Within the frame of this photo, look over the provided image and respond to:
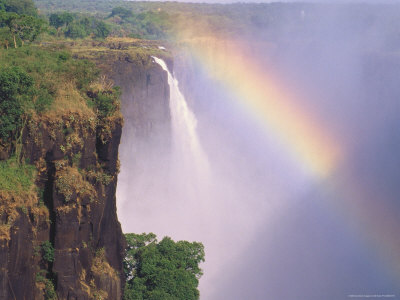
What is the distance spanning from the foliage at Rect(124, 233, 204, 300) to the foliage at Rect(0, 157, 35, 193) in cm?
712

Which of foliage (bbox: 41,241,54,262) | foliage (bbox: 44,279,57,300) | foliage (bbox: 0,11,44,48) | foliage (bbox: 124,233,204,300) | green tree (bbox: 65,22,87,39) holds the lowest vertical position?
foliage (bbox: 44,279,57,300)

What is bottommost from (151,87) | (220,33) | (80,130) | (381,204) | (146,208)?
(80,130)

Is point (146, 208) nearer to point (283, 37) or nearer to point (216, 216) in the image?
point (216, 216)

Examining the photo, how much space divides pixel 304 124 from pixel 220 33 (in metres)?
29.8

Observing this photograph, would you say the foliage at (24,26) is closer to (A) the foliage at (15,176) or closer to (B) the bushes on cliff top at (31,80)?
(B) the bushes on cliff top at (31,80)

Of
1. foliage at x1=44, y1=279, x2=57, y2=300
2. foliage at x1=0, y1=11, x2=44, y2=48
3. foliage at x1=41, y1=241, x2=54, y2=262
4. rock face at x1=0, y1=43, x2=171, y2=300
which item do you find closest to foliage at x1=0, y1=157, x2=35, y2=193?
rock face at x1=0, y1=43, x2=171, y2=300

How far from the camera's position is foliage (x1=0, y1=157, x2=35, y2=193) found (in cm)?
1231

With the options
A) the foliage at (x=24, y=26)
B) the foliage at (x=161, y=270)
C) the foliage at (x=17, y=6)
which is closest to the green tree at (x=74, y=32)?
the foliage at (x=17, y=6)

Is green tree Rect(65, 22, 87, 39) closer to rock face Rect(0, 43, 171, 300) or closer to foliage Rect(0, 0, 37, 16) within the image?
foliage Rect(0, 0, 37, 16)

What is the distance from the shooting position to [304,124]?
62.7 m

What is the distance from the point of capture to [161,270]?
64.4ft

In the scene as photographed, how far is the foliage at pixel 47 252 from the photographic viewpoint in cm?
1312

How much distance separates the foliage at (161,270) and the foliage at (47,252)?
583 centimetres

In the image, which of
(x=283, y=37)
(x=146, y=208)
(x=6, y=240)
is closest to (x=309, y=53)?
(x=283, y=37)
